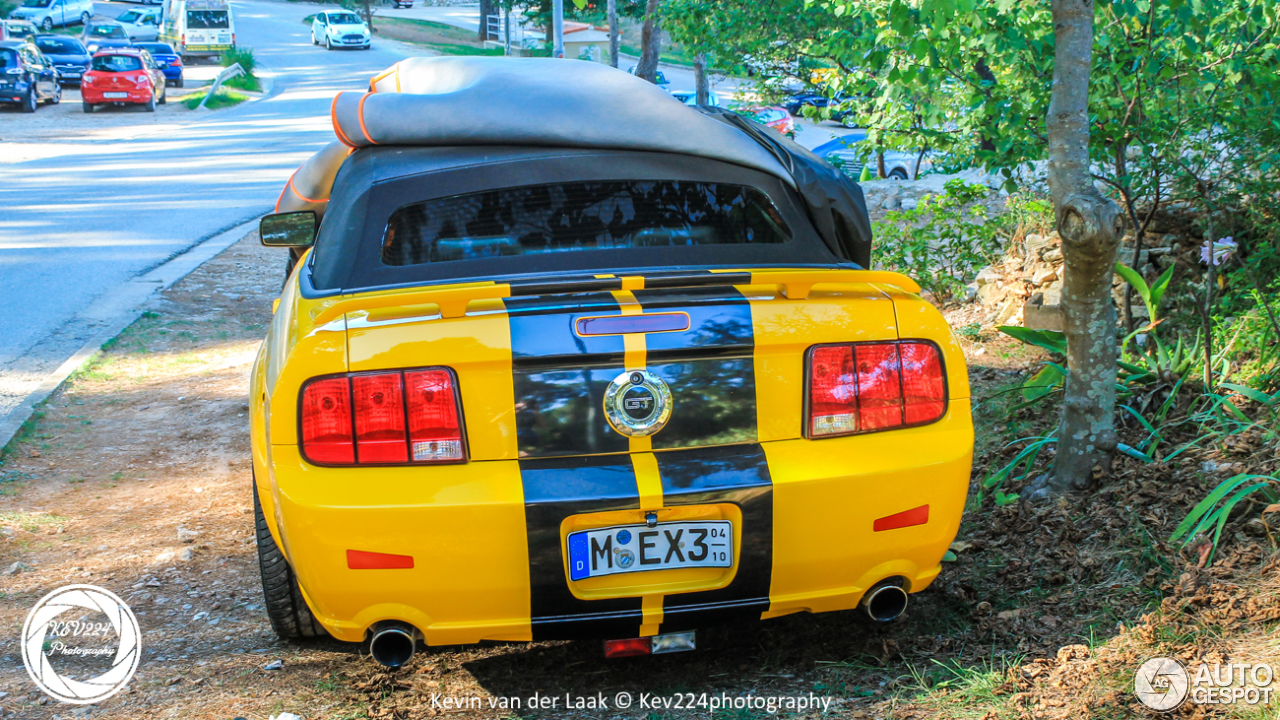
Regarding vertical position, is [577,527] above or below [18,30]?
below

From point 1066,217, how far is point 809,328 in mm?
1408

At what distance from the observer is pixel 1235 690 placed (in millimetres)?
2484

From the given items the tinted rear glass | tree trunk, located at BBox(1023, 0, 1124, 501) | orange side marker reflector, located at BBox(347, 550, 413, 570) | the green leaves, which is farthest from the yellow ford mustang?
the tinted rear glass

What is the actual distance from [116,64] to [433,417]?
2938 cm

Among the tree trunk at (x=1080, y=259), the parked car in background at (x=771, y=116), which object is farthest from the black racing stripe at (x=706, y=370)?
the parked car in background at (x=771, y=116)

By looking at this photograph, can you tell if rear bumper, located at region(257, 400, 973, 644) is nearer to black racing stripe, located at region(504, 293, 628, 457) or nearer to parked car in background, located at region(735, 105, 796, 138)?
black racing stripe, located at region(504, 293, 628, 457)

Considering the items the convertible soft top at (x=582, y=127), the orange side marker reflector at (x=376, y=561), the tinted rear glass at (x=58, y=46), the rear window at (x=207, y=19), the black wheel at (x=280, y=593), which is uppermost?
the rear window at (x=207, y=19)

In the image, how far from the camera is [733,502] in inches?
99.0

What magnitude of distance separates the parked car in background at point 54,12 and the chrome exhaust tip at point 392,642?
50655 millimetres

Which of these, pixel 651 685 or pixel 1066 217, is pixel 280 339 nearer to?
pixel 651 685

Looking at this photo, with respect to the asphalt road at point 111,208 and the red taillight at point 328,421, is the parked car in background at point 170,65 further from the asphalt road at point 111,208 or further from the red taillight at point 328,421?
the red taillight at point 328,421

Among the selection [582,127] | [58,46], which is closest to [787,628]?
[582,127]

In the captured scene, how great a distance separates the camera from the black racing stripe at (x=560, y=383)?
250 cm

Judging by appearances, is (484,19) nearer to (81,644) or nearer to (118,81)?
(118,81)
